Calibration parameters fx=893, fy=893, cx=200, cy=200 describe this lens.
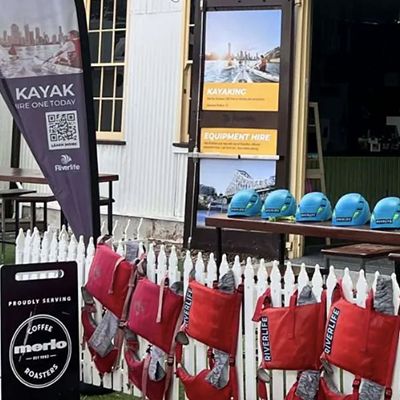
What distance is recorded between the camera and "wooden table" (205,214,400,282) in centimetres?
555

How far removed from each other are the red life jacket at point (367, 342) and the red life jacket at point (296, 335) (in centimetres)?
20

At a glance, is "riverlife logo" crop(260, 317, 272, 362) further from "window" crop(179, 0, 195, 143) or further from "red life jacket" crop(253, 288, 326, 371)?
"window" crop(179, 0, 195, 143)

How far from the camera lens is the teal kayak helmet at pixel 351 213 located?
5.91m

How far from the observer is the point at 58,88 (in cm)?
620

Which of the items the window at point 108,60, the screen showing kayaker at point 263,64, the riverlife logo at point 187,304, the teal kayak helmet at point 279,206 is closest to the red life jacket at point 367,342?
the riverlife logo at point 187,304

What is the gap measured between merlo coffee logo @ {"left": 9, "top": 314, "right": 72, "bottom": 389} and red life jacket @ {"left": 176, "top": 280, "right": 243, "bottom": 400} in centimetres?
72

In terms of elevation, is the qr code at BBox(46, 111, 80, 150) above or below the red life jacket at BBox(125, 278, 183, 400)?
above

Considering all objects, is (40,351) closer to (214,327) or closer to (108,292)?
(108,292)

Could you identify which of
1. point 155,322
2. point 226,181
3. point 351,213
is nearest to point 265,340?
point 155,322

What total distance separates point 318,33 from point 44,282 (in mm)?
8927

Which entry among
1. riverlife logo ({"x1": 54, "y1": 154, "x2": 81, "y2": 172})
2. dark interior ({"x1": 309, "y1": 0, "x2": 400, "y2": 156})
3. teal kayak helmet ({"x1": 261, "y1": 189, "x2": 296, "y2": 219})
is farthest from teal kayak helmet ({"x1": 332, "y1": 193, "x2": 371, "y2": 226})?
dark interior ({"x1": 309, "y1": 0, "x2": 400, "y2": 156})

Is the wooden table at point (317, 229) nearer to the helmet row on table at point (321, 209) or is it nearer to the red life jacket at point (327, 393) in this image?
the helmet row on table at point (321, 209)

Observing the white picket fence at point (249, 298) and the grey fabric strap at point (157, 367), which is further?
the grey fabric strap at point (157, 367)

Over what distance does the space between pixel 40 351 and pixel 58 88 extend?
6.93ft
